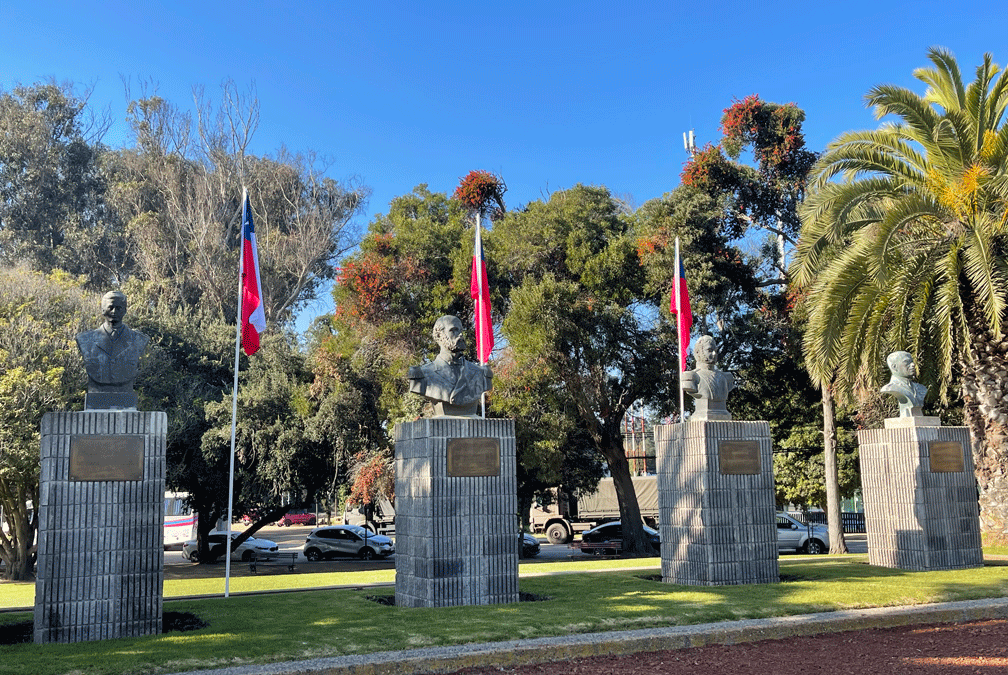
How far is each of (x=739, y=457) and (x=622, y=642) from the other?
15.2 ft

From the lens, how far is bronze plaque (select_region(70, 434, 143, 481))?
7992mm

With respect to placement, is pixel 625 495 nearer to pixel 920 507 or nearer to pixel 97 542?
pixel 920 507

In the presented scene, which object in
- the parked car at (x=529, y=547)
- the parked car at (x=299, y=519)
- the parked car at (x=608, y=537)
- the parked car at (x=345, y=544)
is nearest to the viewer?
the parked car at (x=608, y=537)

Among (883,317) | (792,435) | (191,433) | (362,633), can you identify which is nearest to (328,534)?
(191,433)

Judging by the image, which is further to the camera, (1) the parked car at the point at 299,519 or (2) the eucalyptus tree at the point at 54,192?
(1) the parked car at the point at 299,519

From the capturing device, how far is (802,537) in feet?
82.1

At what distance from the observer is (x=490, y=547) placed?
981 cm

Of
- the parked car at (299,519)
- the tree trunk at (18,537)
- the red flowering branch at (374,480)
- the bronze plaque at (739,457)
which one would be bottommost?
the parked car at (299,519)

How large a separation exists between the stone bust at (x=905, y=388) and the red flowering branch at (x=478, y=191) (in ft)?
52.6

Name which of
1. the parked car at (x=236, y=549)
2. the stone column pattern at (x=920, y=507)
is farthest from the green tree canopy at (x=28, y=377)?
the stone column pattern at (x=920, y=507)

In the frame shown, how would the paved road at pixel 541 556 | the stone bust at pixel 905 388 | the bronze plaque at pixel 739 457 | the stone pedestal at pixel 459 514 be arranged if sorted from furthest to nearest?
1. the paved road at pixel 541 556
2. the stone bust at pixel 905 388
3. the bronze plaque at pixel 739 457
4. the stone pedestal at pixel 459 514

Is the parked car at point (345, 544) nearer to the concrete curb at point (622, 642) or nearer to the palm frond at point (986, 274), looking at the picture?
the palm frond at point (986, 274)

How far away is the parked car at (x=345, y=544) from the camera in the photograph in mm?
30000

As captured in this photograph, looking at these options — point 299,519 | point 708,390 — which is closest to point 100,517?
point 708,390
